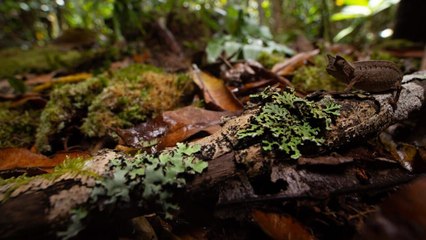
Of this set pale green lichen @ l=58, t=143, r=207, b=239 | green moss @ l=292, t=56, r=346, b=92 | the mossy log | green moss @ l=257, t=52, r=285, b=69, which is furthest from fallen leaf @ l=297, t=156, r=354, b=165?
green moss @ l=257, t=52, r=285, b=69

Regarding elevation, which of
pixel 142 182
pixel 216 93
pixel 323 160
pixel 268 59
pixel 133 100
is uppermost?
pixel 268 59

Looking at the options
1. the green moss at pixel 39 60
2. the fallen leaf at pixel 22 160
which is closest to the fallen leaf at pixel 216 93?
the fallen leaf at pixel 22 160

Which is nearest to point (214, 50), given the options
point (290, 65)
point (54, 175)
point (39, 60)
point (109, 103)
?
point (290, 65)

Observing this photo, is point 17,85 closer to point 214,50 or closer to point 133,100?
point 133,100

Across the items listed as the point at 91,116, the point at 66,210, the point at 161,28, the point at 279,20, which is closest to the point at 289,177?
the point at 66,210

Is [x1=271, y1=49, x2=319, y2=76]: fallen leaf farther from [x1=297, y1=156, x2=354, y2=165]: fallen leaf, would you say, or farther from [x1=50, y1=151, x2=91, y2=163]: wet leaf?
[x1=50, y1=151, x2=91, y2=163]: wet leaf

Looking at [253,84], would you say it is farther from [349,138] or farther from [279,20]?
[279,20]
